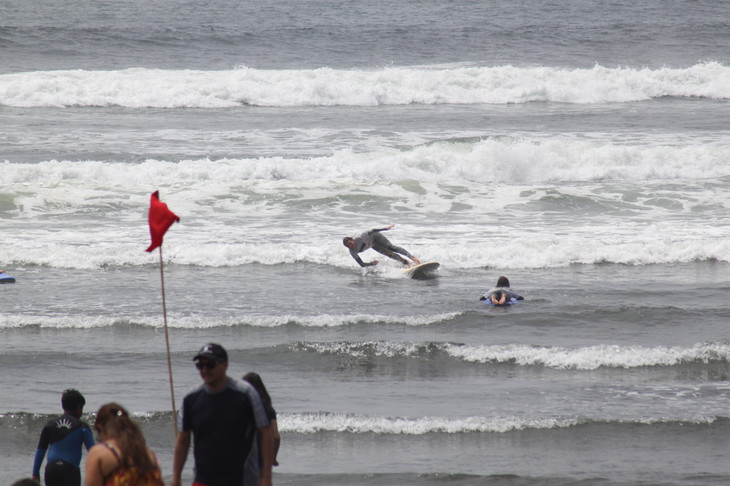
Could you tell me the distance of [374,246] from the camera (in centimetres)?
1619

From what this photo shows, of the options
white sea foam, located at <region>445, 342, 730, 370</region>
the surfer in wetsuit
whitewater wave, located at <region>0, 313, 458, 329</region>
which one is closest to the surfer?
whitewater wave, located at <region>0, 313, 458, 329</region>

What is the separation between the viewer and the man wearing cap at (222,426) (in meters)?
5.04

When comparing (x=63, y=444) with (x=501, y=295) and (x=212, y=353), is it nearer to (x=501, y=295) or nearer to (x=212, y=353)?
(x=212, y=353)

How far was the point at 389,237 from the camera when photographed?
17.9 meters

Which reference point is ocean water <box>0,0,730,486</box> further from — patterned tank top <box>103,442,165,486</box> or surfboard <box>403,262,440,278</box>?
patterned tank top <box>103,442,165,486</box>

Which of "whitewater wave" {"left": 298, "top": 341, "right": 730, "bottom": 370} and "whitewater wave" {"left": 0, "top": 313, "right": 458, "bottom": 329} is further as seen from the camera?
"whitewater wave" {"left": 0, "top": 313, "right": 458, "bottom": 329}

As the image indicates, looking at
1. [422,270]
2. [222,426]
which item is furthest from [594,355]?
[222,426]

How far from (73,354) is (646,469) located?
21.1ft

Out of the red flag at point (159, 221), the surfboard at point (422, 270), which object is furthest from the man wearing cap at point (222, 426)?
the surfboard at point (422, 270)

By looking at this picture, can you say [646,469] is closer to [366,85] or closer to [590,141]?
[590,141]

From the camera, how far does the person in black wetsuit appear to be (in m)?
6.59

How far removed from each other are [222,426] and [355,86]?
3122 cm

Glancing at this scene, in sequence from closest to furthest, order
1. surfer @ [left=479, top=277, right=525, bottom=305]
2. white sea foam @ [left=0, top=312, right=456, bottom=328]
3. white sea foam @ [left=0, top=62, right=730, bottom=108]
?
white sea foam @ [left=0, top=312, right=456, bottom=328]
surfer @ [left=479, top=277, right=525, bottom=305]
white sea foam @ [left=0, top=62, right=730, bottom=108]

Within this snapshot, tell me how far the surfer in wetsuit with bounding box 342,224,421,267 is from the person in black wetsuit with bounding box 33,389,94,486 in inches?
357
